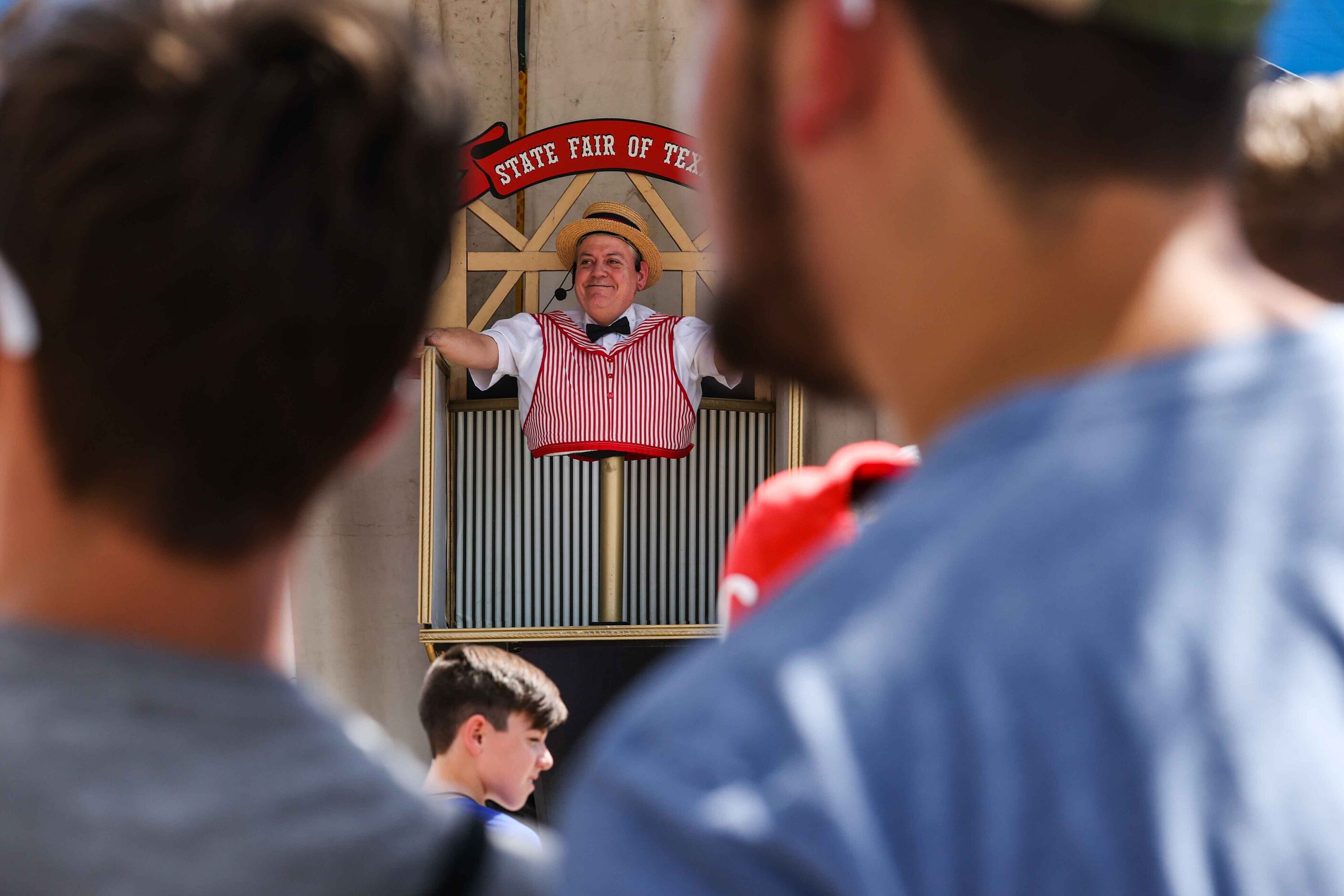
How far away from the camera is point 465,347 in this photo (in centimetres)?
328

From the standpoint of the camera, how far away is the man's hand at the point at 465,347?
10.7ft

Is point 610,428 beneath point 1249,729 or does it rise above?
above

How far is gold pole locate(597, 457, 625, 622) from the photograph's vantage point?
3.46 meters

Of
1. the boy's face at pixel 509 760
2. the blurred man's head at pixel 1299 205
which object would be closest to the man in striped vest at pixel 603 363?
the boy's face at pixel 509 760

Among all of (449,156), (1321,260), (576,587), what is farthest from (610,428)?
(449,156)

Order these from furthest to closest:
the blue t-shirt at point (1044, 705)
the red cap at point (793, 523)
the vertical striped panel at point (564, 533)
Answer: the vertical striped panel at point (564, 533) → the red cap at point (793, 523) → the blue t-shirt at point (1044, 705)

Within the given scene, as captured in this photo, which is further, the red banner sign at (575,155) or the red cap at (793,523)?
the red banner sign at (575,155)

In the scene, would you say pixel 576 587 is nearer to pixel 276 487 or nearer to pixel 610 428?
pixel 610 428

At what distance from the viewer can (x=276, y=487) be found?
0.46 metres

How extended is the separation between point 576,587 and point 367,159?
309 cm

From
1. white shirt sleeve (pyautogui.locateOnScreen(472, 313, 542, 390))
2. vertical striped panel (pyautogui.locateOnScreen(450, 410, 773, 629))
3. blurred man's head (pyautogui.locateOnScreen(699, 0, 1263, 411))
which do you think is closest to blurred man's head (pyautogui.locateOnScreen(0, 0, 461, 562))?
blurred man's head (pyautogui.locateOnScreen(699, 0, 1263, 411))

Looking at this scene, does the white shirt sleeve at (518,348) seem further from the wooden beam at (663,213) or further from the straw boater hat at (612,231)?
the wooden beam at (663,213)

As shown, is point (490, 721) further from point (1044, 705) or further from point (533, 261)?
point (533, 261)

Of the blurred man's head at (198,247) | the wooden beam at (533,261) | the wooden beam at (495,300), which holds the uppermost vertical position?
the wooden beam at (533,261)
